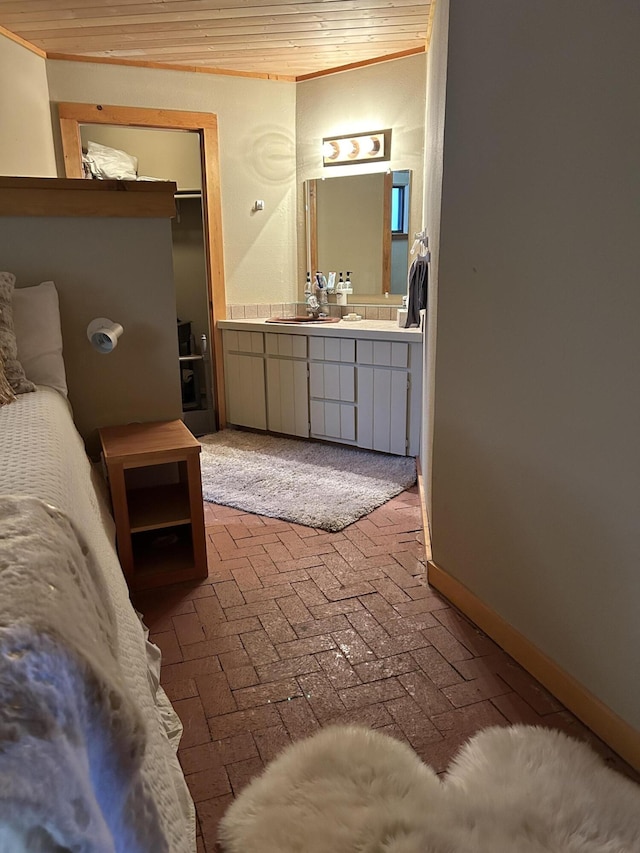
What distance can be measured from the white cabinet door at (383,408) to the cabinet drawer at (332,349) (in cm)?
12

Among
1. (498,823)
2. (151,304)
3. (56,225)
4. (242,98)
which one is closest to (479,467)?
(498,823)

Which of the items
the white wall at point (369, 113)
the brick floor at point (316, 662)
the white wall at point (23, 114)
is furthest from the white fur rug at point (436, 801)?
the white wall at point (23, 114)

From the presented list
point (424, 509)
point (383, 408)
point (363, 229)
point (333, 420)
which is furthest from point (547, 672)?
point (363, 229)

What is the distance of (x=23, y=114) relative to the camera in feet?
11.7

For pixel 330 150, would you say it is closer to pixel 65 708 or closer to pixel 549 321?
pixel 549 321

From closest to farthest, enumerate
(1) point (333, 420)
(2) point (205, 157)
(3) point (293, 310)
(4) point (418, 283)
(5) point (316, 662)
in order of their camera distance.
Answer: (5) point (316, 662)
(4) point (418, 283)
(1) point (333, 420)
(2) point (205, 157)
(3) point (293, 310)

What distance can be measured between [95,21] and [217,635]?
10.6ft

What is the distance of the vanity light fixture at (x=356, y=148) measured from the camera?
13.4 ft

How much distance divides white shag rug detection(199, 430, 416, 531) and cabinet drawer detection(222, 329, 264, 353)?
0.63 metres

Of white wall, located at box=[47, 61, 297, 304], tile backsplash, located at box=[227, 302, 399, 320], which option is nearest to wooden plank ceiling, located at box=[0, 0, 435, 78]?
white wall, located at box=[47, 61, 297, 304]

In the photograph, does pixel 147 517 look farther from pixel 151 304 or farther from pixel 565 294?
pixel 565 294

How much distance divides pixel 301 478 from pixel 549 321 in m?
2.08

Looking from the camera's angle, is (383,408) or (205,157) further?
(205,157)

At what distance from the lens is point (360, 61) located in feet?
13.3
